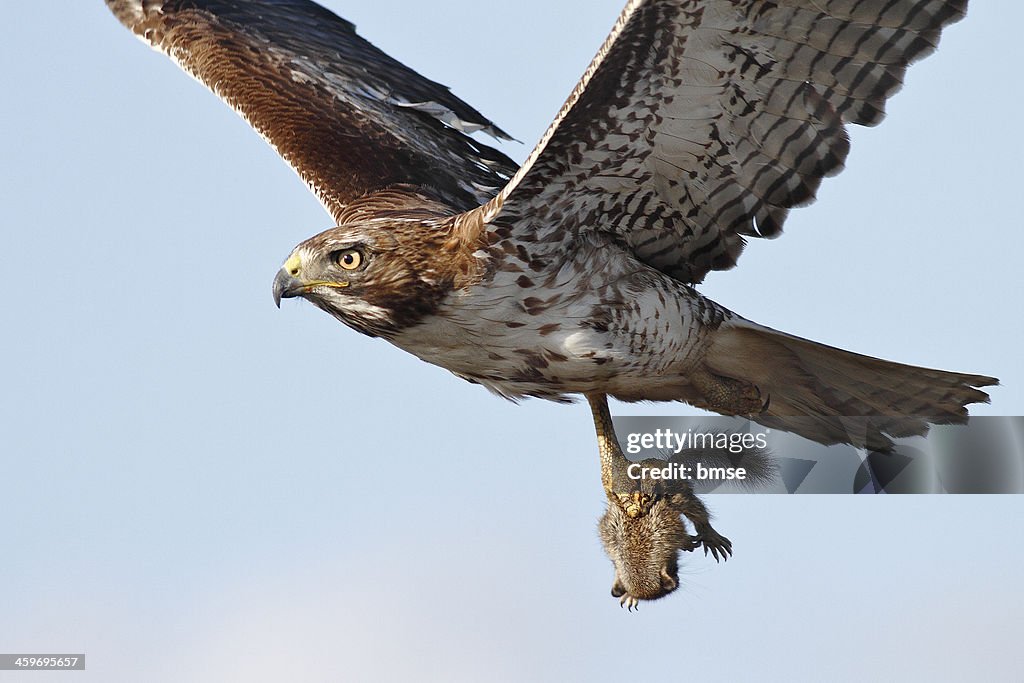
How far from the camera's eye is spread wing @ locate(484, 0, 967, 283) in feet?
23.0

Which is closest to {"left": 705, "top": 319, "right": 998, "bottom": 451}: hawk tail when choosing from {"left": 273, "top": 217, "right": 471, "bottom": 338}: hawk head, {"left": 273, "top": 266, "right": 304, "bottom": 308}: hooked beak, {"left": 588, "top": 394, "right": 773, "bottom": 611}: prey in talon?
{"left": 588, "top": 394, "right": 773, "bottom": 611}: prey in talon

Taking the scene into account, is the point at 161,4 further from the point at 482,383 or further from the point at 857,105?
the point at 857,105

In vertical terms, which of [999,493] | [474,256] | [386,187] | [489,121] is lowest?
[999,493]

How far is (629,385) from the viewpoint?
8.24 m

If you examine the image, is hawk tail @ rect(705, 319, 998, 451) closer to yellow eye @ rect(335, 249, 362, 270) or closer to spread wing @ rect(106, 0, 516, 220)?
yellow eye @ rect(335, 249, 362, 270)

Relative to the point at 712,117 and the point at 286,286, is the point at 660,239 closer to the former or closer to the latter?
the point at 712,117

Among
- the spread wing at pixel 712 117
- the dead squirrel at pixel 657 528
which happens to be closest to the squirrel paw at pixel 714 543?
the dead squirrel at pixel 657 528

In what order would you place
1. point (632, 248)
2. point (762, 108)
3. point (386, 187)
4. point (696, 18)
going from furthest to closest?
point (386, 187) < point (632, 248) < point (762, 108) < point (696, 18)

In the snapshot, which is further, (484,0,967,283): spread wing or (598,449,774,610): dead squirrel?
(598,449,774,610): dead squirrel

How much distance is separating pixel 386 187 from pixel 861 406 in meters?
3.19

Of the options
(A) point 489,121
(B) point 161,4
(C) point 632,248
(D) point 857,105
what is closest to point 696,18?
(D) point 857,105

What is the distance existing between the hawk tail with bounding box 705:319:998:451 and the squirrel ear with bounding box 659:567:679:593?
1094 millimetres

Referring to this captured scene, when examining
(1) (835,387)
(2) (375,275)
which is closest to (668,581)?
(1) (835,387)

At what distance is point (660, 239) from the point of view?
26.7 ft
